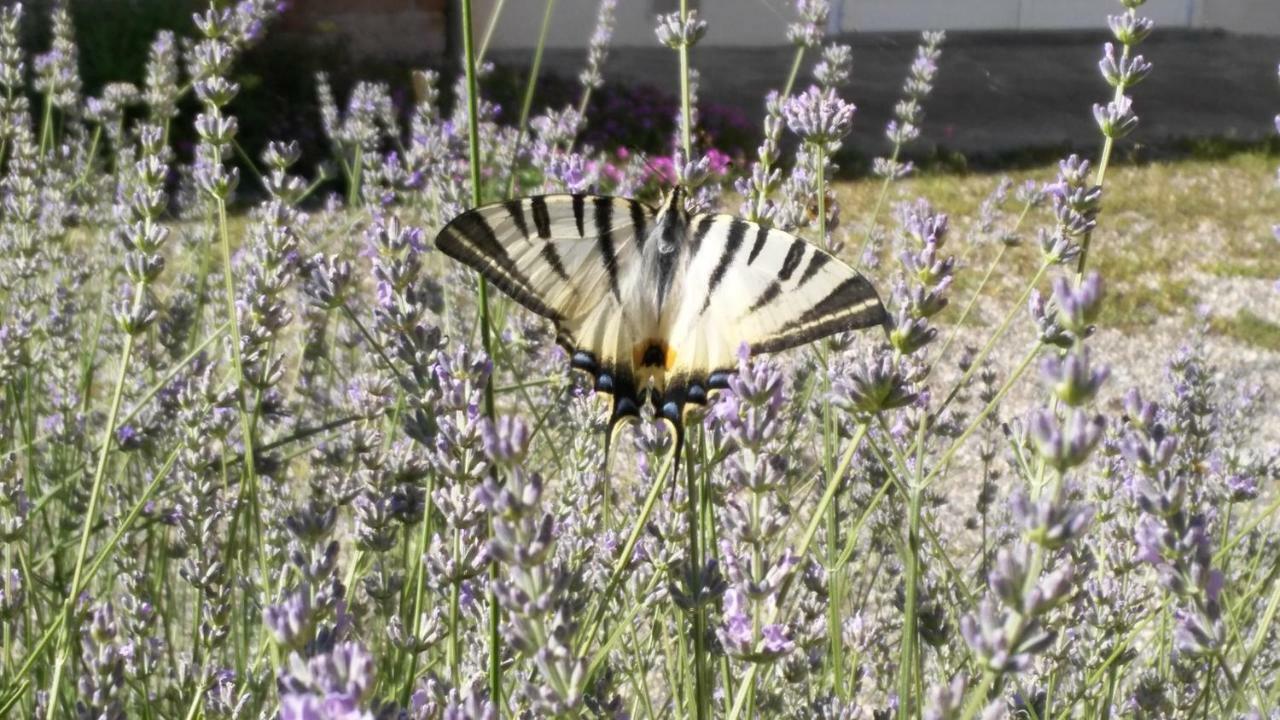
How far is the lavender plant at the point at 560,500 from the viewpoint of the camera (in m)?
1.13

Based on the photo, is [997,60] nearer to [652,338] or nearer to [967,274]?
[967,274]

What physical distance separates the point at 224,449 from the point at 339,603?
30.2 inches

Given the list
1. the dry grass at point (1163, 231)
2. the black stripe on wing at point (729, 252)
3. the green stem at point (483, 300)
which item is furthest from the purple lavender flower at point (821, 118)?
the dry grass at point (1163, 231)

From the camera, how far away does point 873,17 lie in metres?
14.2

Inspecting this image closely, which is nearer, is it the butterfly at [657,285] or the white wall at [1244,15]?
the butterfly at [657,285]

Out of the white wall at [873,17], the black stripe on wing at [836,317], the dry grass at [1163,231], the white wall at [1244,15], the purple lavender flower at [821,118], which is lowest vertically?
the dry grass at [1163,231]

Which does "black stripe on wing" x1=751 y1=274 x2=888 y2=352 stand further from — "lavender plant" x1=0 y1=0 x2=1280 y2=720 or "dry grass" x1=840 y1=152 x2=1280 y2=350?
"dry grass" x1=840 y1=152 x2=1280 y2=350

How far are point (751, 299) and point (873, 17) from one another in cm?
1297

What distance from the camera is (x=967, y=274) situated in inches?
284

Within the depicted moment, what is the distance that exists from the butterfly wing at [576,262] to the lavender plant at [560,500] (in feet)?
0.28

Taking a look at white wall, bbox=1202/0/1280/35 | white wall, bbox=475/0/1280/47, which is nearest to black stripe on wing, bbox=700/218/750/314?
white wall, bbox=475/0/1280/47

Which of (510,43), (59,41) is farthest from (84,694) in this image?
(510,43)

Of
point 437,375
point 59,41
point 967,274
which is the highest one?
point 59,41

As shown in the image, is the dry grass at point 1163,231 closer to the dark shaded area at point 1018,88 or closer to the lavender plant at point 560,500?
the dark shaded area at point 1018,88
